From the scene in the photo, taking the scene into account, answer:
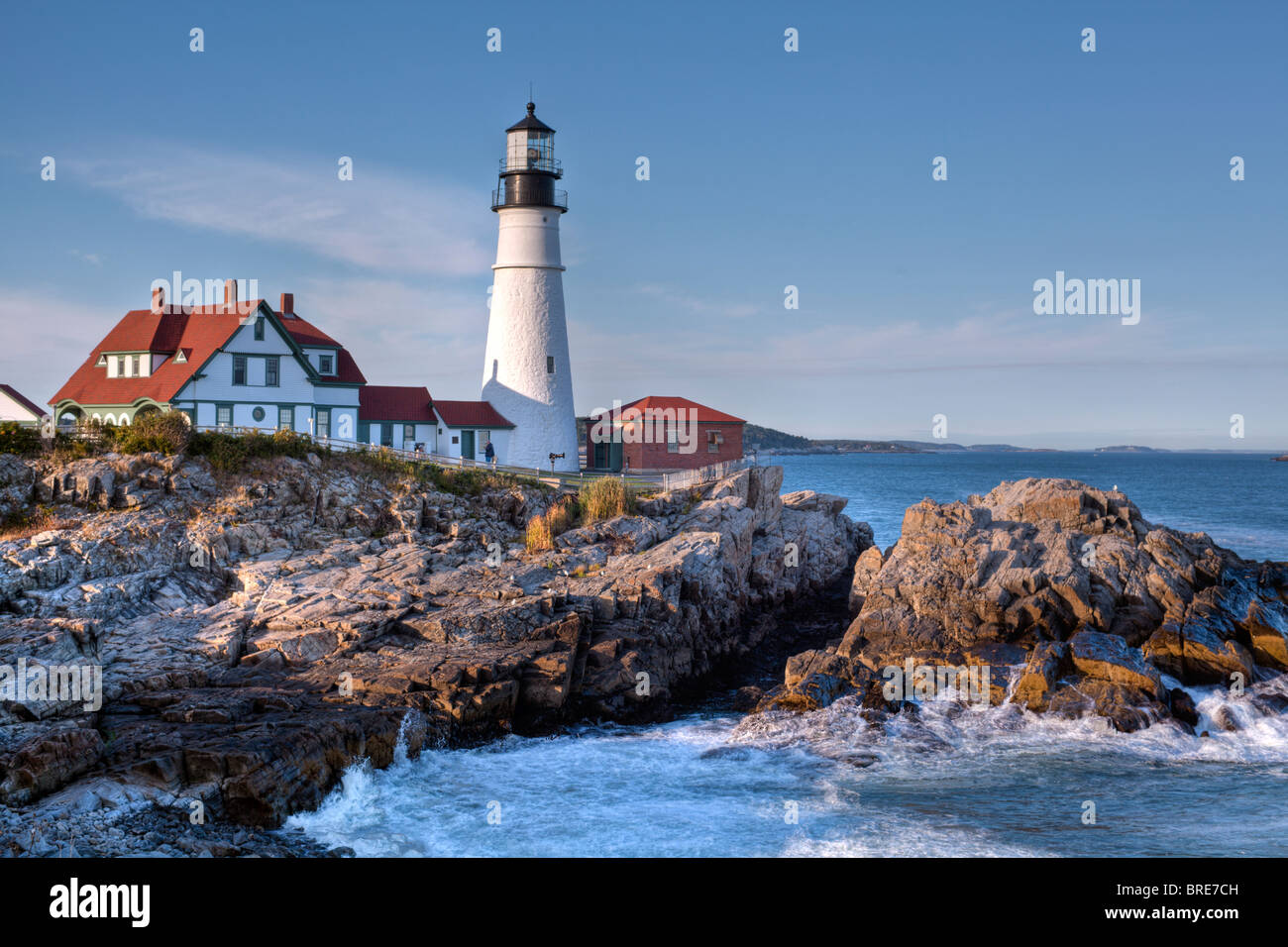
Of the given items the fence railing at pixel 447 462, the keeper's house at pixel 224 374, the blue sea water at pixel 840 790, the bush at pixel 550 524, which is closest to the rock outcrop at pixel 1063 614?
the blue sea water at pixel 840 790

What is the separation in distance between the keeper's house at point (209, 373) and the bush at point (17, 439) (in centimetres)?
512

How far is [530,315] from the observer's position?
39219 millimetres

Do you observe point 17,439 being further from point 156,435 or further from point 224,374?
point 224,374

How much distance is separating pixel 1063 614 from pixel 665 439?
2412cm

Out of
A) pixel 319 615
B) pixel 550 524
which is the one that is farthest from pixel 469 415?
pixel 319 615

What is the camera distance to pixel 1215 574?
24.7 meters

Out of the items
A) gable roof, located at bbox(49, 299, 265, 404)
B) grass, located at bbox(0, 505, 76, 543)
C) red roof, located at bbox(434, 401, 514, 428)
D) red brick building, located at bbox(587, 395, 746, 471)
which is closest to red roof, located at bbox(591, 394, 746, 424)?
red brick building, located at bbox(587, 395, 746, 471)

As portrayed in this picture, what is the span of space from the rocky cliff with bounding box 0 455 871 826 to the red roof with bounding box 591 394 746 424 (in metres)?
12.5

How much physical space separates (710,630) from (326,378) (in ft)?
A: 68.2

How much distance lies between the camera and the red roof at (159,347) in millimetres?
33500

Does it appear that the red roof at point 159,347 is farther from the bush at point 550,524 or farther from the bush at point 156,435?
the bush at point 550,524

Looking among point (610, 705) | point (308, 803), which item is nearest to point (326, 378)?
point (610, 705)

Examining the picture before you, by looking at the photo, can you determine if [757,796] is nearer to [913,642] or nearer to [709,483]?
[913,642]

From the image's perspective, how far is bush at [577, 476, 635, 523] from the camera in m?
30.2
